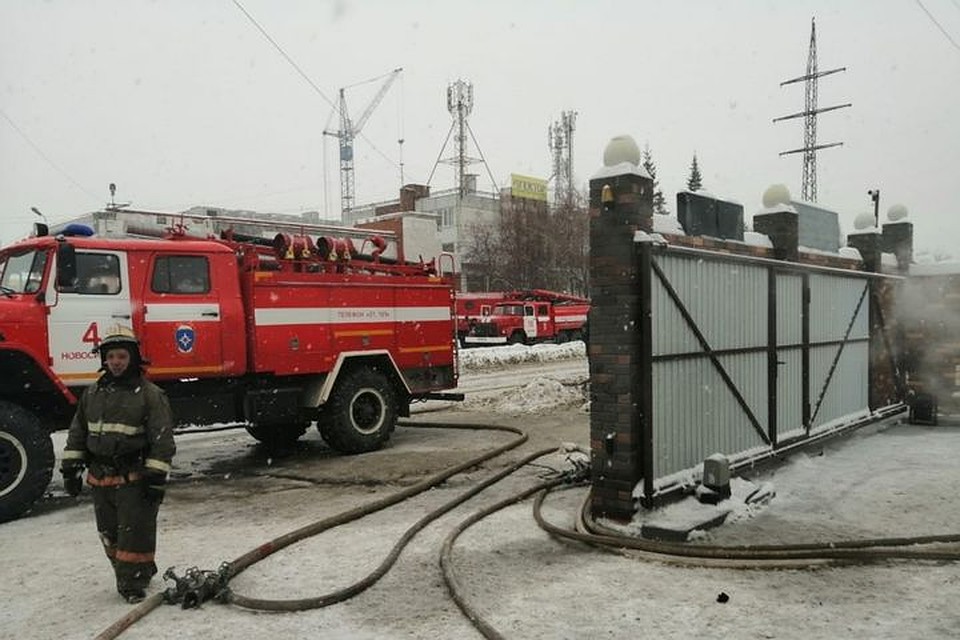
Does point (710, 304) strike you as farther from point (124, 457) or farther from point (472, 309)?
point (472, 309)

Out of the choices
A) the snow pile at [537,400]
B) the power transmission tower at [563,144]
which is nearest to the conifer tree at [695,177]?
the power transmission tower at [563,144]

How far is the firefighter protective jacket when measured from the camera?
448cm

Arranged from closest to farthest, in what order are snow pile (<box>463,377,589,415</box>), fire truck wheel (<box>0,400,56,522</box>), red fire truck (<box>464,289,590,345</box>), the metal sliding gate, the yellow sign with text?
the metal sliding gate → fire truck wheel (<box>0,400,56,522</box>) → snow pile (<box>463,377,589,415</box>) → red fire truck (<box>464,289,590,345</box>) → the yellow sign with text

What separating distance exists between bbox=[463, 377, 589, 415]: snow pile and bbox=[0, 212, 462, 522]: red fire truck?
8.23 ft

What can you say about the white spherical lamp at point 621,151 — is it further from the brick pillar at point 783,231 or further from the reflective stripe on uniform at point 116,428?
the reflective stripe on uniform at point 116,428

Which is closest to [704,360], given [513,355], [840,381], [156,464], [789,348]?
[789,348]

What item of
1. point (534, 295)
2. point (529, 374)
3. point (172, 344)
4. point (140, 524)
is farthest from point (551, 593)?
point (534, 295)

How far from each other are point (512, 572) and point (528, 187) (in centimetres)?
5256

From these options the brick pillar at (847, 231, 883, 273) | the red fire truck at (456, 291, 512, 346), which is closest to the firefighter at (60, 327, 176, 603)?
the brick pillar at (847, 231, 883, 273)

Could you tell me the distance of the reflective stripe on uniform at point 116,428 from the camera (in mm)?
4473

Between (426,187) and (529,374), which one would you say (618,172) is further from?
(426,187)

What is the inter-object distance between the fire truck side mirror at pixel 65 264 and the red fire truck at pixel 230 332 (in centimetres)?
1

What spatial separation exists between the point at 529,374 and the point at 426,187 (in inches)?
1418

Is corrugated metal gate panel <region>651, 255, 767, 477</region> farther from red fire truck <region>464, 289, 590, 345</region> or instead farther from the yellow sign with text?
the yellow sign with text
